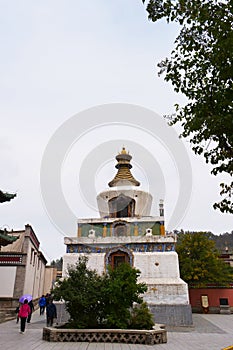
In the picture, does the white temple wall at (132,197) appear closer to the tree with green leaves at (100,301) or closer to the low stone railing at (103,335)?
the tree with green leaves at (100,301)

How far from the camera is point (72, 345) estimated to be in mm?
9078

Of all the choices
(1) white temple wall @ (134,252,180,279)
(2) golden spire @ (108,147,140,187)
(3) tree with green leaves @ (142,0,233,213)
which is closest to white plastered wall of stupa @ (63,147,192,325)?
(1) white temple wall @ (134,252,180,279)

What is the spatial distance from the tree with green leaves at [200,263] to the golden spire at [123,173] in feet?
22.1

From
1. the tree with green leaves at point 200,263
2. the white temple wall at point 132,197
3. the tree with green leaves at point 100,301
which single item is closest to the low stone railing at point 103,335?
the tree with green leaves at point 100,301

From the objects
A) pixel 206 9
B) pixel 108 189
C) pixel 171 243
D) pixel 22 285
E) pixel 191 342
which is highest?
pixel 108 189

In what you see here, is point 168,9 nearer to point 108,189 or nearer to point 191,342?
point 191,342

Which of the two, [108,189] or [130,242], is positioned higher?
[108,189]

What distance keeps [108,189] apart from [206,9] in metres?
19.8

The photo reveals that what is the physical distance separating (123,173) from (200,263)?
9877mm

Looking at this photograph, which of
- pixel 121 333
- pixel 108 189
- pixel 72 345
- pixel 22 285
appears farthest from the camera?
pixel 108 189

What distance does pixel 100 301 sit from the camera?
10664 millimetres

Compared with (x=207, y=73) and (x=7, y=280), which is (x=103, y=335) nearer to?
(x=207, y=73)

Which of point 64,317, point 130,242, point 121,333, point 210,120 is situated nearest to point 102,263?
point 130,242

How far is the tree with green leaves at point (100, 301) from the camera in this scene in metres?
10.4
